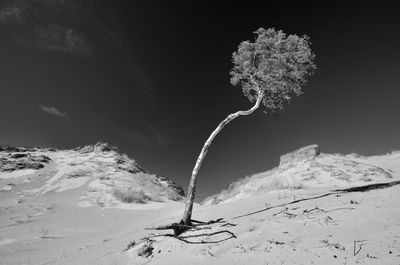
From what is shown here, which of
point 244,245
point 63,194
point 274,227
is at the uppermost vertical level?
point 63,194

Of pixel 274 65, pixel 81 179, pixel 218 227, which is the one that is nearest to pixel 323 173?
pixel 274 65

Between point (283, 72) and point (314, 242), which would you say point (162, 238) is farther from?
point (283, 72)

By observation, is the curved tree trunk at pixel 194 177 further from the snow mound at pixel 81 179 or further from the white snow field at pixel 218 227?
the snow mound at pixel 81 179

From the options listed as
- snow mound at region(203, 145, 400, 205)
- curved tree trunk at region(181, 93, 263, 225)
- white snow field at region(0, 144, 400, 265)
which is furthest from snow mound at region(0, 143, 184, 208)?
curved tree trunk at region(181, 93, 263, 225)

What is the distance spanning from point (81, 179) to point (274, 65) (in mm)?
20114

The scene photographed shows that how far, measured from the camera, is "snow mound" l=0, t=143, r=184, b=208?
700 inches

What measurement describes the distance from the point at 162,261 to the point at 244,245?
1.49 metres

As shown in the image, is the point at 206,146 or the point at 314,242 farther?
the point at 206,146

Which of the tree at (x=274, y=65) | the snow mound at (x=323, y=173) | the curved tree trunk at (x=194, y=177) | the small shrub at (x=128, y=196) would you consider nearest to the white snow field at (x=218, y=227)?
the small shrub at (x=128, y=196)

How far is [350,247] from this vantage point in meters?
3.43

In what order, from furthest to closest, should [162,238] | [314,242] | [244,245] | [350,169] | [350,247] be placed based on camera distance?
[350,169] → [162,238] → [244,245] → [314,242] → [350,247]

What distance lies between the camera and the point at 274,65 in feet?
36.3

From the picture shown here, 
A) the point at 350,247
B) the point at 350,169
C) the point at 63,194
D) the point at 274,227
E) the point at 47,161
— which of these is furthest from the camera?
the point at 47,161

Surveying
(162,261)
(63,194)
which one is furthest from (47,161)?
(162,261)
